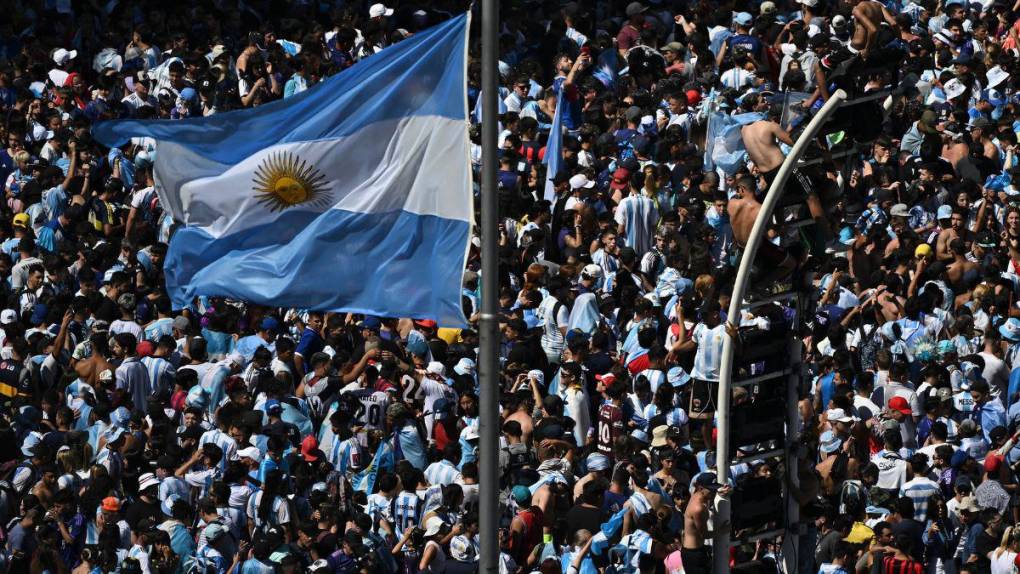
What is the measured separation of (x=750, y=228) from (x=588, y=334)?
18.7 feet

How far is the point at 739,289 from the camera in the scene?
45.1 feet

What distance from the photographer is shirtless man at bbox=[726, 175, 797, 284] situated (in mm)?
14328

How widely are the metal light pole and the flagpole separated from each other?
1988 mm

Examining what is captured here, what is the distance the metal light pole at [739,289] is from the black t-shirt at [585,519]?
3.64 metres

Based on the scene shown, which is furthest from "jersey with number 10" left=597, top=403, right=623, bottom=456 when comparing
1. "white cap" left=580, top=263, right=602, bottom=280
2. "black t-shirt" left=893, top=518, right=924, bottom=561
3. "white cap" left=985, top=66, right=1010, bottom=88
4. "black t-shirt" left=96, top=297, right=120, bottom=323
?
"white cap" left=985, top=66, right=1010, bottom=88

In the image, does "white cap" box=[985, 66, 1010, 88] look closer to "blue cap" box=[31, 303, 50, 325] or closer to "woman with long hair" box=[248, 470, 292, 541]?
"blue cap" box=[31, 303, 50, 325]

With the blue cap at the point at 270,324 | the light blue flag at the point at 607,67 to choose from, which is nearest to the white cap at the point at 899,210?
the light blue flag at the point at 607,67

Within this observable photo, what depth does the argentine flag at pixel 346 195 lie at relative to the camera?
13.5 m

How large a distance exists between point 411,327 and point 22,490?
4.23 meters

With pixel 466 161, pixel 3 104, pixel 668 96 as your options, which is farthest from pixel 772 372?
pixel 3 104

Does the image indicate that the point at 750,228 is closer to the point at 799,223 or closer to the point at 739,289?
the point at 799,223

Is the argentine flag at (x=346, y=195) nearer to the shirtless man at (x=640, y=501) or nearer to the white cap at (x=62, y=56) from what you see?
the shirtless man at (x=640, y=501)

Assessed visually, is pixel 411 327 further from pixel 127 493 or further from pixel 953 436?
pixel 953 436

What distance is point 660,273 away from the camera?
23062mm
